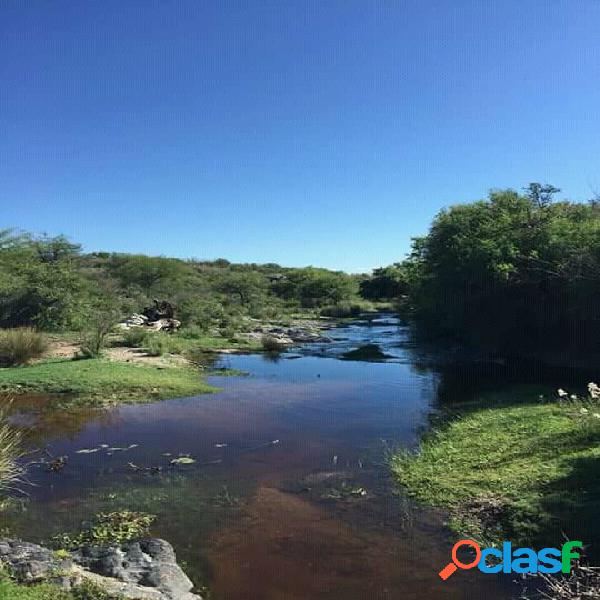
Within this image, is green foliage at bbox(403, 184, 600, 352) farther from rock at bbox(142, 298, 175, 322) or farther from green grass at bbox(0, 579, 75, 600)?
green grass at bbox(0, 579, 75, 600)

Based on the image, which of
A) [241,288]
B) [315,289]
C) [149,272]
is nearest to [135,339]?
[241,288]

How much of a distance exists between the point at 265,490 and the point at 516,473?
4.08 m

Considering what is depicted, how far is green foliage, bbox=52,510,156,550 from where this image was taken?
682 cm

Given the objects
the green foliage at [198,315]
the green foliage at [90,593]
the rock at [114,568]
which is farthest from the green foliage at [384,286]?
the green foliage at [90,593]

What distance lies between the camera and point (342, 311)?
53844 millimetres

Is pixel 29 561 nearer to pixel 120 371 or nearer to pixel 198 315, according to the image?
pixel 120 371

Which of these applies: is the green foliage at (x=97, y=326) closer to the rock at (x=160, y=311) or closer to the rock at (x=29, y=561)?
the rock at (x=160, y=311)

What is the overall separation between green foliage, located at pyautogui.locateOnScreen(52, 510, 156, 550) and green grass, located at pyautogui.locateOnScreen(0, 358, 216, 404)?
7.52 m

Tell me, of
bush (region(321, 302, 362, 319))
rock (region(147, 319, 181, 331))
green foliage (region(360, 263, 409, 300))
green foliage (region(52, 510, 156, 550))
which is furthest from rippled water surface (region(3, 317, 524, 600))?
green foliage (region(360, 263, 409, 300))

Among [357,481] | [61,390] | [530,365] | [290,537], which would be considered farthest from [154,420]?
[530,365]

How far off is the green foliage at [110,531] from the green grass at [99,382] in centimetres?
752

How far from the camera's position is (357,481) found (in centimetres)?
918

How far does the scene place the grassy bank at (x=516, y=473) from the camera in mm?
6797

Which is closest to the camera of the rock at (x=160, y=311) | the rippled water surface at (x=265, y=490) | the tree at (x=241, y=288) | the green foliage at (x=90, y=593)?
the green foliage at (x=90, y=593)
